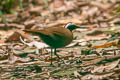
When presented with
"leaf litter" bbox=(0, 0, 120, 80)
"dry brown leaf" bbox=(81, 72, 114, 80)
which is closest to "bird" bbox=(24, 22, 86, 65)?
"leaf litter" bbox=(0, 0, 120, 80)

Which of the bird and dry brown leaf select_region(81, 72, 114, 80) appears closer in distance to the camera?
dry brown leaf select_region(81, 72, 114, 80)

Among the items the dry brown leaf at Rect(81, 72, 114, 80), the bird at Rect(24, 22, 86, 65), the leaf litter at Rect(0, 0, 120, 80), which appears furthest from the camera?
the bird at Rect(24, 22, 86, 65)

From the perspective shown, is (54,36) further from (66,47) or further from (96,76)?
(66,47)

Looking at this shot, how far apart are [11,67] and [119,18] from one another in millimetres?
3687

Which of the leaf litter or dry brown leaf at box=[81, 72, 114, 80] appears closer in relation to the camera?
dry brown leaf at box=[81, 72, 114, 80]

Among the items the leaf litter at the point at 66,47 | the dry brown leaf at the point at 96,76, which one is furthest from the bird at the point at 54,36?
the dry brown leaf at the point at 96,76

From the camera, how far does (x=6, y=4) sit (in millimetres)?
8695

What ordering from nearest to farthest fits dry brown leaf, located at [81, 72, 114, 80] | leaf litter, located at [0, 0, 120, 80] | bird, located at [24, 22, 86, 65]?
dry brown leaf, located at [81, 72, 114, 80]
leaf litter, located at [0, 0, 120, 80]
bird, located at [24, 22, 86, 65]

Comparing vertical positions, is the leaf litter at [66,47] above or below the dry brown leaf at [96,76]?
above

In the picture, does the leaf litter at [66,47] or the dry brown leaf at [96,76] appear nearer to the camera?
the dry brown leaf at [96,76]

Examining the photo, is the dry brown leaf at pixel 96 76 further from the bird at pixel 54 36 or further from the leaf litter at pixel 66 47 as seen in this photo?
the bird at pixel 54 36

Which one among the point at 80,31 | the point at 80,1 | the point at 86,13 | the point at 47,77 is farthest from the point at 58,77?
the point at 80,1

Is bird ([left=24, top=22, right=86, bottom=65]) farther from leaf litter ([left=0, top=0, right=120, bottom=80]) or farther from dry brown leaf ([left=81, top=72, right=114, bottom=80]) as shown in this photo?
dry brown leaf ([left=81, top=72, right=114, bottom=80])

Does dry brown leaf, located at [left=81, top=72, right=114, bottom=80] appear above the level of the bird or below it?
below
